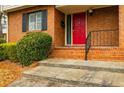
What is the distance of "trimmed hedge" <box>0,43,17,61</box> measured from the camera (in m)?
8.92

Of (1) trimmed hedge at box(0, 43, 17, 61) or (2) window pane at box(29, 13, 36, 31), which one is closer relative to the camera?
(1) trimmed hedge at box(0, 43, 17, 61)

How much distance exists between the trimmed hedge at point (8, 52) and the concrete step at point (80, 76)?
9.48 feet

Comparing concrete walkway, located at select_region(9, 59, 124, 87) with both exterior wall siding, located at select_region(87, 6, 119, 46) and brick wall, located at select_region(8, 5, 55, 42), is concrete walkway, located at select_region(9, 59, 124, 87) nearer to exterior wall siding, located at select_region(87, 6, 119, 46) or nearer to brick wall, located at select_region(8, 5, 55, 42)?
exterior wall siding, located at select_region(87, 6, 119, 46)

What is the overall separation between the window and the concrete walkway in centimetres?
371

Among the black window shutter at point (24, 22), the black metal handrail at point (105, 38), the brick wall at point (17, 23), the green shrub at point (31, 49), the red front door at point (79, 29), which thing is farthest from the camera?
the black window shutter at point (24, 22)

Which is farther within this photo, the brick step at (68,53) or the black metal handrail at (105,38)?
the black metal handrail at (105,38)

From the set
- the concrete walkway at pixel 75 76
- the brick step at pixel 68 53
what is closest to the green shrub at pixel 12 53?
the brick step at pixel 68 53

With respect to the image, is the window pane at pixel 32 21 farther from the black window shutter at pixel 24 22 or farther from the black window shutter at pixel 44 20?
the black window shutter at pixel 44 20

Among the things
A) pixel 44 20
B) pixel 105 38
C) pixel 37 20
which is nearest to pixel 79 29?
pixel 105 38

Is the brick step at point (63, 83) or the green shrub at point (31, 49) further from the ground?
the green shrub at point (31, 49)

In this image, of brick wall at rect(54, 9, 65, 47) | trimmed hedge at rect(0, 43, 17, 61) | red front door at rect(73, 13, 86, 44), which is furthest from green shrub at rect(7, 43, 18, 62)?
red front door at rect(73, 13, 86, 44)

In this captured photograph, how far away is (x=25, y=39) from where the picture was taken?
326 inches

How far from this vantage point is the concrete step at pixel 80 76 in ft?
16.0
